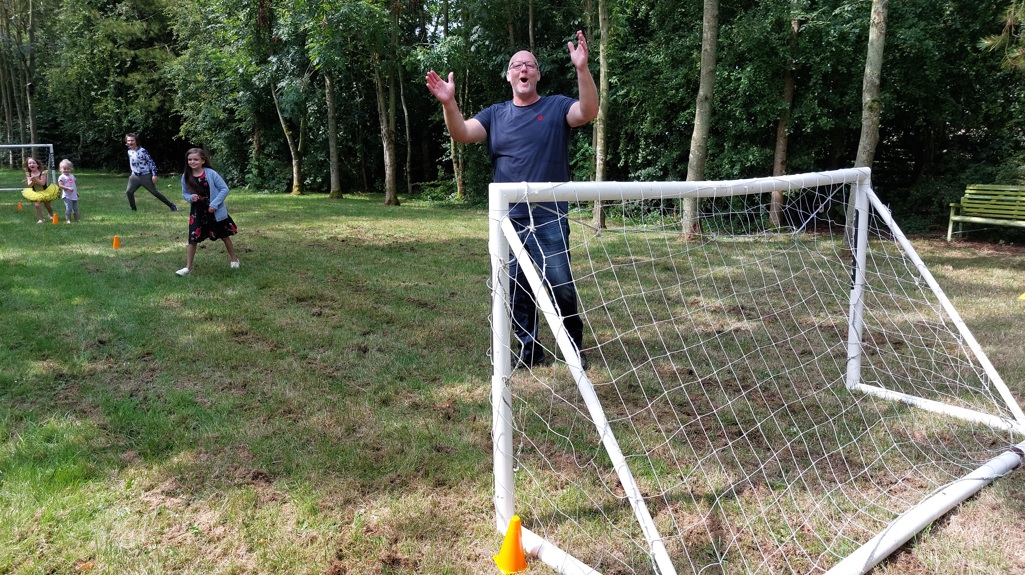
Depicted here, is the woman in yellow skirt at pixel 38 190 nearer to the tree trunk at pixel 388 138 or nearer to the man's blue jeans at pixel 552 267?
the tree trunk at pixel 388 138

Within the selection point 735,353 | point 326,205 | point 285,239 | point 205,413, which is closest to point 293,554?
point 205,413

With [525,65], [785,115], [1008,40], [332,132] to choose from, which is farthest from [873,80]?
[332,132]

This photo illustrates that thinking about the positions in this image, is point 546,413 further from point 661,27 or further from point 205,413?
point 661,27

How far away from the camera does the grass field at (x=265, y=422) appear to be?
7.59 ft

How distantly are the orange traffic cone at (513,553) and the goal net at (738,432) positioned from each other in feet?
0.45

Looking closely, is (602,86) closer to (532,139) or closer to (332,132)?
(532,139)

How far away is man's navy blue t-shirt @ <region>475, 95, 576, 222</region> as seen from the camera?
350cm

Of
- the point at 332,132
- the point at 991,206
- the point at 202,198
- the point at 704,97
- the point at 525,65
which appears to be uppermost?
the point at 332,132

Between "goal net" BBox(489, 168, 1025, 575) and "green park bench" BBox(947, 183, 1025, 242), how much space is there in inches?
238

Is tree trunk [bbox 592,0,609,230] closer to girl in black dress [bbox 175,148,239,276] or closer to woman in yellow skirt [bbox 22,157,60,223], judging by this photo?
girl in black dress [bbox 175,148,239,276]

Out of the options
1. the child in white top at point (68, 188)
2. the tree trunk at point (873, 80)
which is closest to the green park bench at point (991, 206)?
the tree trunk at point (873, 80)

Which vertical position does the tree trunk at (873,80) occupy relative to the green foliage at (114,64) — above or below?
below

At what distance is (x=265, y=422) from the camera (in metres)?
3.26

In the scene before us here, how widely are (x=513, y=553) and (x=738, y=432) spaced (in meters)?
1.63
